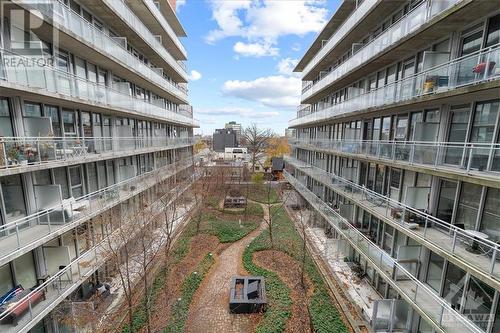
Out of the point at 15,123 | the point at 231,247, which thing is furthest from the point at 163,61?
the point at 231,247

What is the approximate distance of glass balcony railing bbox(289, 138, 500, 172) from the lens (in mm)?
7035

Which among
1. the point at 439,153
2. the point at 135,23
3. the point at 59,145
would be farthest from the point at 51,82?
the point at 439,153

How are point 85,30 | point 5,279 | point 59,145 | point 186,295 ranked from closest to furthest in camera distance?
point 5,279 → point 59,145 → point 85,30 → point 186,295

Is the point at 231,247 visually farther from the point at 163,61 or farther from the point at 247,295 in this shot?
the point at 163,61

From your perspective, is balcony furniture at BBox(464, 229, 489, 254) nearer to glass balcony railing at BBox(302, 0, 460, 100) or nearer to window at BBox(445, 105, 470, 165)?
window at BBox(445, 105, 470, 165)

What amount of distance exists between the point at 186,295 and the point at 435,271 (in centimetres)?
1195

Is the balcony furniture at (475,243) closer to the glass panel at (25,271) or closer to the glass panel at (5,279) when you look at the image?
the glass panel at (5,279)

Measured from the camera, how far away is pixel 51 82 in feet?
29.1

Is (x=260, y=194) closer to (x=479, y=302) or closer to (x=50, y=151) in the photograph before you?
(x=50, y=151)

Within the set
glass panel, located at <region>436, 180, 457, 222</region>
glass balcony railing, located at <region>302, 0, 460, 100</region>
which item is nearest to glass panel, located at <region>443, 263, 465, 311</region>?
glass panel, located at <region>436, 180, 457, 222</region>

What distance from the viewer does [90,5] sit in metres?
11.8

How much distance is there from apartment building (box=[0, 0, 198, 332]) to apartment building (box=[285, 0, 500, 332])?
1338 centimetres

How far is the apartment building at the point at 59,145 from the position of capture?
25.6ft

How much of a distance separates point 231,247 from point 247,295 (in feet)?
21.4
